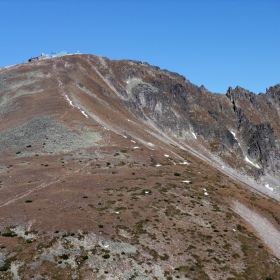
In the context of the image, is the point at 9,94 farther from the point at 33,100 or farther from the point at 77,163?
the point at 77,163

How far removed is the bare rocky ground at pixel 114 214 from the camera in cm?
3694

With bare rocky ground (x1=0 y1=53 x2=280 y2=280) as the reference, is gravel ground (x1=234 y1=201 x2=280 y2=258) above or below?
above

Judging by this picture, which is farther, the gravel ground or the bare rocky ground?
the gravel ground

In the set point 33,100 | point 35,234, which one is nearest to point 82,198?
point 35,234

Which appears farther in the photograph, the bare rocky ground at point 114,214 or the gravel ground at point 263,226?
the gravel ground at point 263,226

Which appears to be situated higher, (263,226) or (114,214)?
(263,226)

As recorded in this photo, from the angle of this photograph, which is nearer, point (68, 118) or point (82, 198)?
point (82, 198)

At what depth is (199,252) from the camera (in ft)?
137

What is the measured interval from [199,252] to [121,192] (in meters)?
18.7

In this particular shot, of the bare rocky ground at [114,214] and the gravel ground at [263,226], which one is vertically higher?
the gravel ground at [263,226]

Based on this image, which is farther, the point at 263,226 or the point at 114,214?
the point at 263,226

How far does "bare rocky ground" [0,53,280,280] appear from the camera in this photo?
121 feet

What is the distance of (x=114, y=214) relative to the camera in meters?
47.5

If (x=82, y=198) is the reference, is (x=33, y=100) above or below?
above
